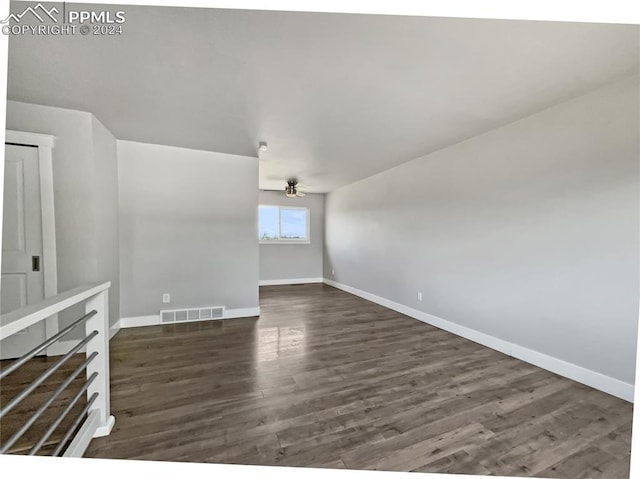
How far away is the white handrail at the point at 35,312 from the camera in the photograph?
923 millimetres

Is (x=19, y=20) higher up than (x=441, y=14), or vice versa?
Result: (x=19, y=20)

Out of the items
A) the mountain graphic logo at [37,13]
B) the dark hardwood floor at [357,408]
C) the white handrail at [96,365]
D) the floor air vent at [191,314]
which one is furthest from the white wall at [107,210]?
the white handrail at [96,365]

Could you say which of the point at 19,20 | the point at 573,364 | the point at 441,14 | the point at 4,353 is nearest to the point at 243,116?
the point at 19,20

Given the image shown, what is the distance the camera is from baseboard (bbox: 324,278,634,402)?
2.12 m

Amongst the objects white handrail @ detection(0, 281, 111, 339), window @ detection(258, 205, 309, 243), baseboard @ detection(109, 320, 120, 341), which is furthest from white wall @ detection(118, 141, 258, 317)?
window @ detection(258, 205, 309, 243)

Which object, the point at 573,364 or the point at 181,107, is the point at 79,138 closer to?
the point at 181,107

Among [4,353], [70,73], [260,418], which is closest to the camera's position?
[260,418]

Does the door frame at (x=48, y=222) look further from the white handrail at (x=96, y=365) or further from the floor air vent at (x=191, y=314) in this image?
the white handrail at (x=96, y=365)

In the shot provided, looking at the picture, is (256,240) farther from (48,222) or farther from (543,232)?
(543,232)

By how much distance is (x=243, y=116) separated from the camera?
2688mm

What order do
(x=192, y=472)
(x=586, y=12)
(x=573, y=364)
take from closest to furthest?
1. (x=192, y=472)
2. (x=586, y=12)
3. (x=573, y=364)

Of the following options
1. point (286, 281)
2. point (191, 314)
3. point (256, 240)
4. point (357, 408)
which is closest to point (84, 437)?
point (357, 408)

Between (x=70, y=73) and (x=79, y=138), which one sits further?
(x=79, y=138)

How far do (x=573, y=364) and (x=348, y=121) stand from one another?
3.08 metres
